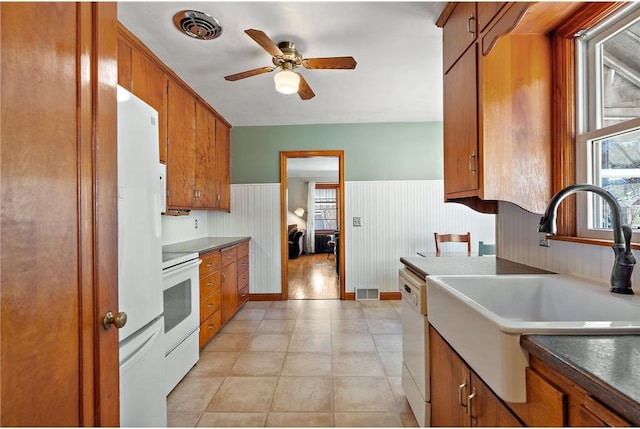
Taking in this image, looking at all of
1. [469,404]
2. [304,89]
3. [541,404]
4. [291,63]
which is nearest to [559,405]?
[541,404]

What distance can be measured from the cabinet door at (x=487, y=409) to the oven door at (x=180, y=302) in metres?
1.74

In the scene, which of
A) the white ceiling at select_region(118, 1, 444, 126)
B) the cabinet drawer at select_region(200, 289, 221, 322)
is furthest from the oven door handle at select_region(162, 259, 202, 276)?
the white ceiling at select_region(118, 1, 444, 126)

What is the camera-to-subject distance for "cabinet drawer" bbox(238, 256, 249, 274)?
3703 mm

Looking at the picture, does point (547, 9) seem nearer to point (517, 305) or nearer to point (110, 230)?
point (517, 305)

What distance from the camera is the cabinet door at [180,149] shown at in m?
2.59

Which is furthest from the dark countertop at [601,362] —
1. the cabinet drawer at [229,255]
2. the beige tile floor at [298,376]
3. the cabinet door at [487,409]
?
the cabinet drawer at [229,255]

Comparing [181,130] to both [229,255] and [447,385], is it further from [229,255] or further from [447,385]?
[447,385]

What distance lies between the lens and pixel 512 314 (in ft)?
4.26

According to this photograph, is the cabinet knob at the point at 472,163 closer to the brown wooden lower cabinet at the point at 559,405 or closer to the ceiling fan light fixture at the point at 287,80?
the brown wooden lower cabinet at the point at 559,405

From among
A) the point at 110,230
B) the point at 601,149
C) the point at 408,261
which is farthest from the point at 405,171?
the point at 110,230

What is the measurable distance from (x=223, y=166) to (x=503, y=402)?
3749 mm

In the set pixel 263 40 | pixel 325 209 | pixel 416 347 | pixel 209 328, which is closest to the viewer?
pixel 416 347

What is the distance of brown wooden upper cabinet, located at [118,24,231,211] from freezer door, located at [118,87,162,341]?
0.90 metres

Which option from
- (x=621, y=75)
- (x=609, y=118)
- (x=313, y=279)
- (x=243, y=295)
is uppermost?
(x=621, y=75)
